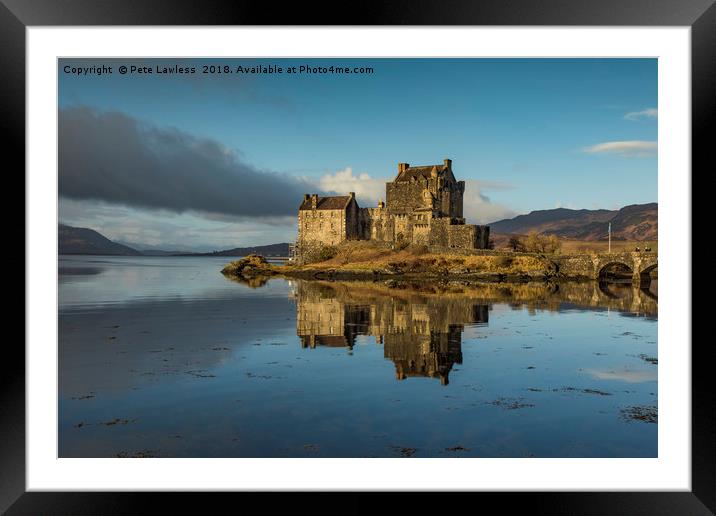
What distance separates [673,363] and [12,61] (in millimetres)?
8442

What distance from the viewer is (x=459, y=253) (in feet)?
172

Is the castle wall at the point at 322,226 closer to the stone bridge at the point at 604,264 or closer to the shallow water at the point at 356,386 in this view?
the stone bridge at the point at 604,264

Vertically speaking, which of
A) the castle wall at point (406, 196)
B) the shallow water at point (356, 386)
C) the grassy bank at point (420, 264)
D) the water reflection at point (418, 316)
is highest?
the castle wall at point (406, 196)

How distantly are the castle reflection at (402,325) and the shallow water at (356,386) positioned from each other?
0.09 m

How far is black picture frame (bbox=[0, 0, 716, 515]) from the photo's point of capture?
6.13 m

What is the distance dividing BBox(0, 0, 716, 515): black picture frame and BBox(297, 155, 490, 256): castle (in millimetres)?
50280

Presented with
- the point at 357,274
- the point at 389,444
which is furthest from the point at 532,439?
the point at 357,274

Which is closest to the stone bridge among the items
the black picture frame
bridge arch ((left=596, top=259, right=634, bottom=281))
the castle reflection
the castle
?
bridge arch ((left=596, top=259, right=634, bottom=281))

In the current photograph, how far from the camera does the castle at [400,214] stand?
57.8 metres

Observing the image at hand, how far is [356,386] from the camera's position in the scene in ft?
33.1
